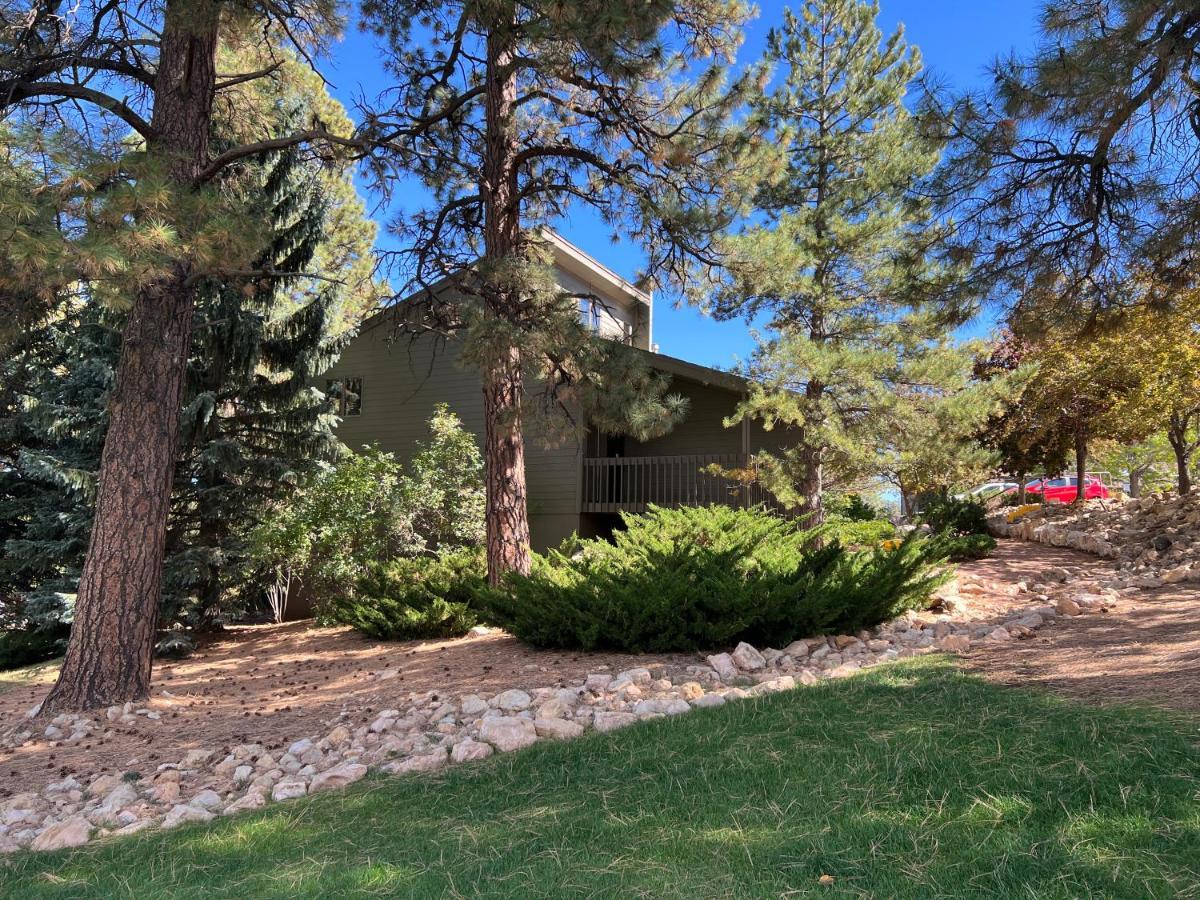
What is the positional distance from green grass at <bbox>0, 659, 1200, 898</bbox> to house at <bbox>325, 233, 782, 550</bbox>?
8888 millimetres

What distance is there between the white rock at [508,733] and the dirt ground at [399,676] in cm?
138

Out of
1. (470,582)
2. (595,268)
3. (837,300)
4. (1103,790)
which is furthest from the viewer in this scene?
(595,268)

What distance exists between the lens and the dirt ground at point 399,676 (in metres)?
4.96

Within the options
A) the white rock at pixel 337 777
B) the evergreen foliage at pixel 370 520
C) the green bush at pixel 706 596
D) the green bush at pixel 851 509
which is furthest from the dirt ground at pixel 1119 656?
the green bush at pixel 851 509

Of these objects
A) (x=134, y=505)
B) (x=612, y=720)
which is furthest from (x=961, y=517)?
(x=134, y=505)

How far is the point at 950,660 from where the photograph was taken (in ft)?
18.6

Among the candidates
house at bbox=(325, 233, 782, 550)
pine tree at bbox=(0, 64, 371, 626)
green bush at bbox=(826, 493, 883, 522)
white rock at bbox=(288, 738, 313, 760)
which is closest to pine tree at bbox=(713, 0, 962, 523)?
house at bbox=(325, 233, 782, 550)

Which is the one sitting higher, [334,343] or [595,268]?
[595,268]

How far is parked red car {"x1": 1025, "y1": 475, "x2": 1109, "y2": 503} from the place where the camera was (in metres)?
22.0

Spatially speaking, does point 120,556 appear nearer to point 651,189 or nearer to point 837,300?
point 651,189

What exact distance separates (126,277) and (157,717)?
3780 millimetres

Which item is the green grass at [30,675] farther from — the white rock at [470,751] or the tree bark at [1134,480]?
the tree bark at [1134,480]

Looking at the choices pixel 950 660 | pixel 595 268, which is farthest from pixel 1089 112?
pixel 595 268

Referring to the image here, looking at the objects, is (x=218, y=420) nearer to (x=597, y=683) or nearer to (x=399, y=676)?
(x=399, y=676)
